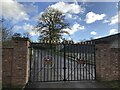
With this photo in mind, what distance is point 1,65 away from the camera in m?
9.89

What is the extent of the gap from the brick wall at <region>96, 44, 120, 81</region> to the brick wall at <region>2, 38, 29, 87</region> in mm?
3589

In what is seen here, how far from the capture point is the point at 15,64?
9.98 m

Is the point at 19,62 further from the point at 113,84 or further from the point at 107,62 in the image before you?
the point at 113,84

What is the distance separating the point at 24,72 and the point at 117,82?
175 inches

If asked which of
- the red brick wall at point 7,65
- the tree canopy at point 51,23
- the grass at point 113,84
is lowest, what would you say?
the grass at point 113,84

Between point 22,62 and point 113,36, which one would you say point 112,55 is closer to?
point 22,62

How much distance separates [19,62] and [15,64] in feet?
0.63

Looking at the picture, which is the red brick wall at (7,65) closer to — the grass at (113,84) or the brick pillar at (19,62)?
the brick pillar at (19,62)

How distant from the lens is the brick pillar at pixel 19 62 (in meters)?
9.96

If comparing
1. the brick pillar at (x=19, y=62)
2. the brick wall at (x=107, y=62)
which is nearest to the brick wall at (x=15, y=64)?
the brick pillar at (x=19, y=62)

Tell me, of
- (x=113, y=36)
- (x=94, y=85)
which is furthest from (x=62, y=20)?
(x=94, y=85)

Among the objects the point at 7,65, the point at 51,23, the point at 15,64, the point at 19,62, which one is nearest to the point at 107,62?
the point at 19,62

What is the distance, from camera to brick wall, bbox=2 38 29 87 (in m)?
9.95

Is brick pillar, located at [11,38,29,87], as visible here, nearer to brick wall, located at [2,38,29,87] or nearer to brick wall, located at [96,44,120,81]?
brick wall, located at [2,38,29,87]
